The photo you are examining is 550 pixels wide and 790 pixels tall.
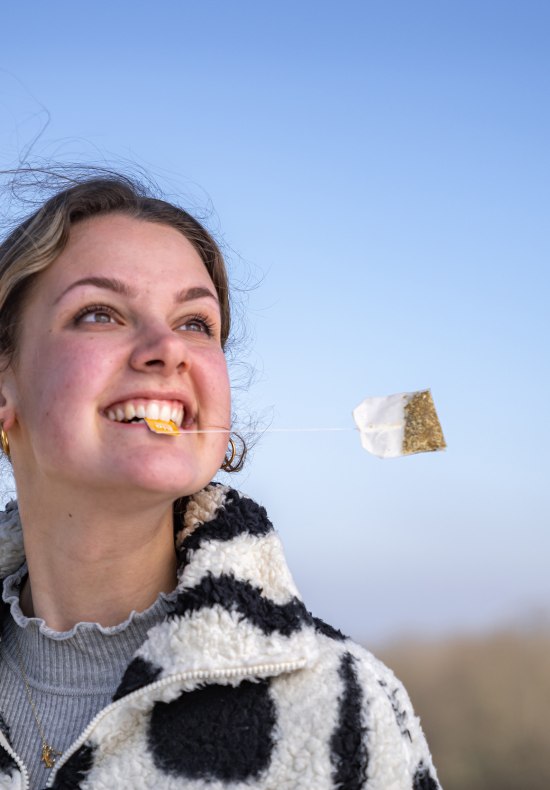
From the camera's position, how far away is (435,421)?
2.60m

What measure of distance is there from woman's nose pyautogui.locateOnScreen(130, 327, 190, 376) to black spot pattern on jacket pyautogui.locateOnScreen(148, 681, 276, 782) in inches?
33.4

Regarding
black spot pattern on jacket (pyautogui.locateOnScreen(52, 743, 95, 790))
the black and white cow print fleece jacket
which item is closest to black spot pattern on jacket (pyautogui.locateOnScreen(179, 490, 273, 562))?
the black and white cow print fleece jacket

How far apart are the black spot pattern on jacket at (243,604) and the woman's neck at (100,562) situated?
0.64 ft

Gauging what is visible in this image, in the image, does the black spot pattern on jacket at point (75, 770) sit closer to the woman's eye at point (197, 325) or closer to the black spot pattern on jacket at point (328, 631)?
the black spot pattern on jacket at point (328, 631)

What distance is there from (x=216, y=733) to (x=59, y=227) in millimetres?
1493

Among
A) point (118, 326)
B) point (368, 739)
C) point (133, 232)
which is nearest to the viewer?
point (368, 739)

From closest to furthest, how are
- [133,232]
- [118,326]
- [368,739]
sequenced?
1. [368,739]
2. [118,326]
3. [133,232]

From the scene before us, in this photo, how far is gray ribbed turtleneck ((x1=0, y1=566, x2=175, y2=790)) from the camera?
255 cm

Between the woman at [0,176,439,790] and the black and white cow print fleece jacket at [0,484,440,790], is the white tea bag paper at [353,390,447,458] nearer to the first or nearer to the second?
the woman at [0,176,439,790]

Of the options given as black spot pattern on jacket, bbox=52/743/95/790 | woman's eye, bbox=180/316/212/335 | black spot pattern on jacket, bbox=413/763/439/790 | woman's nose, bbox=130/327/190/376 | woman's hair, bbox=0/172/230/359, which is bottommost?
black spot pattern on jacket, bbox=413/763/439/790

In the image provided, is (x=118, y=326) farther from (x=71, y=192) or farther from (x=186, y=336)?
(x=71, y=192)

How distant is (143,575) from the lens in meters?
2.68

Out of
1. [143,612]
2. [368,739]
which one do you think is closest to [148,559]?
[143,612]

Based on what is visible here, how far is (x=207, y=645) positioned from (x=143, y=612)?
0.28 m
